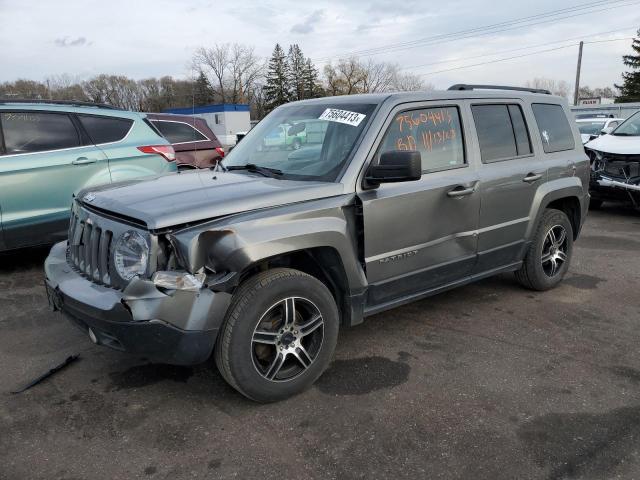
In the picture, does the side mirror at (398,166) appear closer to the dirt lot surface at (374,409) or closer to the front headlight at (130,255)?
the dirt lot surface at (374,409)

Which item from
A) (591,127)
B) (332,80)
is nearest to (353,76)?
(332,80)

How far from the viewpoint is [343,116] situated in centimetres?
381

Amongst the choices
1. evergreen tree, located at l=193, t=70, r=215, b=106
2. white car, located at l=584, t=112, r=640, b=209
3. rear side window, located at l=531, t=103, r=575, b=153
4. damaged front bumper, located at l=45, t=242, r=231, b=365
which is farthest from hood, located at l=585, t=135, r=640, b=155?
evergreen tree, located at l=193, t=70, r=215, b=106

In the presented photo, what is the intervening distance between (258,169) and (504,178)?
199 centimetres

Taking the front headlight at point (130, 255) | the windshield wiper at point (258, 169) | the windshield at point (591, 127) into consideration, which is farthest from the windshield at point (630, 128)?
the front headlight at point (130, 255)

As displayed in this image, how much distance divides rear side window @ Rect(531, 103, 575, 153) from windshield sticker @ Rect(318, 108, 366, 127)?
1.98m

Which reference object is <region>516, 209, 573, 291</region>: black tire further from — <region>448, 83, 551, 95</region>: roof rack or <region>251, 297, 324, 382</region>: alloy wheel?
<region>251, 297, 324, 382</region>: alloy wheel

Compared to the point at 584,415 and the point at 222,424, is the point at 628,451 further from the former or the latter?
the point at 222,424

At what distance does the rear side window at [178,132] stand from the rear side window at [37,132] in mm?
3912

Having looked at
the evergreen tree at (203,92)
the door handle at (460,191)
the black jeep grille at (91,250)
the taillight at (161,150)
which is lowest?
the black jeep grille at (91,250)

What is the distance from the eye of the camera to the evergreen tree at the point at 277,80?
80.4 m

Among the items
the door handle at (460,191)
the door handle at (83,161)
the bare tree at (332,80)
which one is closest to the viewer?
the door handle at (460,191)

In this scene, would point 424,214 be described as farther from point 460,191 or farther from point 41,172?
point 41,172

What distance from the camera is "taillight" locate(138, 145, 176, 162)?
6.52 metres
